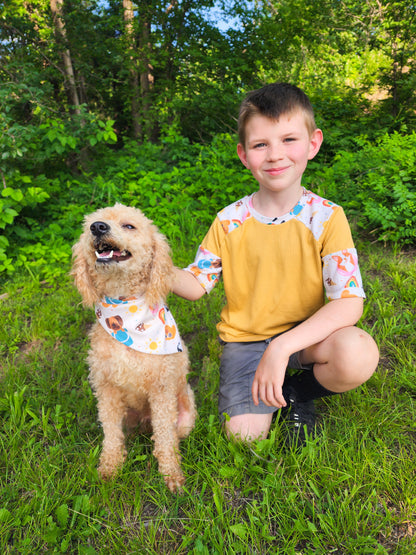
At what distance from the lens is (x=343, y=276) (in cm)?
169

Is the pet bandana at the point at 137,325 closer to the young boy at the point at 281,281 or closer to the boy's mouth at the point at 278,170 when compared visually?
the young boy at the point at 281,281

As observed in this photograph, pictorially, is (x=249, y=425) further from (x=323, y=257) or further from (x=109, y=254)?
(x=109, y=254)

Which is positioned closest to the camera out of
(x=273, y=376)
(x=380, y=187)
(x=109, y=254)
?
(x=273, y=376)

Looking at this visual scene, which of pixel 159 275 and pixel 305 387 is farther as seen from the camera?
pixel 305 387

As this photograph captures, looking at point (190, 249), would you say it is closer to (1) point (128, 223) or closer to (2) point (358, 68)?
(1) point (128, 223)

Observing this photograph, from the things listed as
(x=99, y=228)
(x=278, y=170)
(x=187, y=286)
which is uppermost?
(x=278, y=170)

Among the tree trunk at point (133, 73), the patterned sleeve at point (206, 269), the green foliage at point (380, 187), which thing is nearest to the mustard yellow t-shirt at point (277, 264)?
the patterned sleeve at point (206, 269)

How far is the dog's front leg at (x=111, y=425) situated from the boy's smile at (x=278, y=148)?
1296 mm

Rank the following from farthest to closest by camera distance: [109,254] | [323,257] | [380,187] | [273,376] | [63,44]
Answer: [63,44] → [380,187] → [323,257] → [109,254] → [273,376]

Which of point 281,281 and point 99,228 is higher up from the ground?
point 99,228

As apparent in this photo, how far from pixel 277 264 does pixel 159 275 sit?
0.62 metres

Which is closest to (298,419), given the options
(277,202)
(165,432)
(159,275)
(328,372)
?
(328,372)

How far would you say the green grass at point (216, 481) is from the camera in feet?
4.58

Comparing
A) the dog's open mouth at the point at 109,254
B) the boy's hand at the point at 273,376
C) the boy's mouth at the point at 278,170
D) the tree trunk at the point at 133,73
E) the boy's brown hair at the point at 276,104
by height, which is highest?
the tree trunk at the point at 133,73
